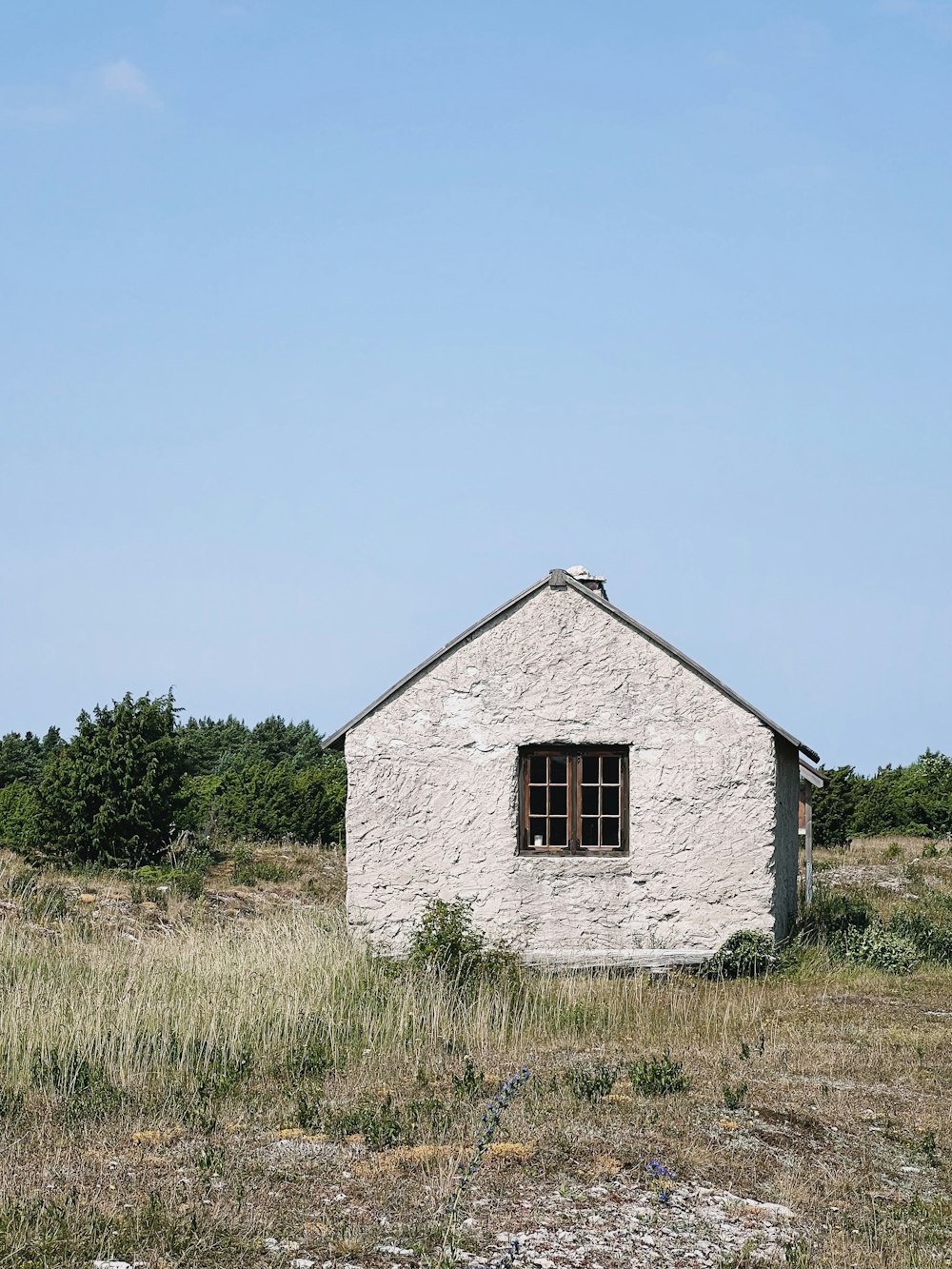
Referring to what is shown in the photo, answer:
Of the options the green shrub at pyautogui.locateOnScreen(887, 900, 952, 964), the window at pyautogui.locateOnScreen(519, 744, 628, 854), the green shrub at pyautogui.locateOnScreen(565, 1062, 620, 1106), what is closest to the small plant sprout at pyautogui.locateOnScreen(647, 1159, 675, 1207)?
the green shrub at pyautogui.locateOnScreen(565, 1062, 620, 1106)

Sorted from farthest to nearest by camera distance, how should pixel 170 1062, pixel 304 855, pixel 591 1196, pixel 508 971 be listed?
1. pixel 304 855
2. pixel 508 971
3. pixel 170 1062
4. pixel 591 1196

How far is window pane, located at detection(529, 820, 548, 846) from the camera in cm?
1521

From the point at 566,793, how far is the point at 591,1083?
22.5ft

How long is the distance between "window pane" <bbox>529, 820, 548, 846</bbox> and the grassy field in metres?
1.56

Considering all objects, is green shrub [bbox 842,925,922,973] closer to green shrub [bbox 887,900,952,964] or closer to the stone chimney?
green shrub [bbox 887,900,952,964]

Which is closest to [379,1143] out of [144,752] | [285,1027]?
[285,1027]

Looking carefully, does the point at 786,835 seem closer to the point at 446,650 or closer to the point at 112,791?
the point at 446,650

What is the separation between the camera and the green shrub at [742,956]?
1485cm

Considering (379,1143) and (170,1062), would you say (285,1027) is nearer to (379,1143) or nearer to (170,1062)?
(170,1062)

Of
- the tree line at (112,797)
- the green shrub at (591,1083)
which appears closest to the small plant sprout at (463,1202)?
the green shrub at (591,1083)

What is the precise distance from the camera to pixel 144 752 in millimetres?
26609

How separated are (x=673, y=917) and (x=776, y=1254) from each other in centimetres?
914

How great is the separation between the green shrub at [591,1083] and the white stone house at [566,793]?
572cm

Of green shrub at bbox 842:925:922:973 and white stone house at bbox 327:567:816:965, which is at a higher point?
white stone house at bbox 327:567:816:965
